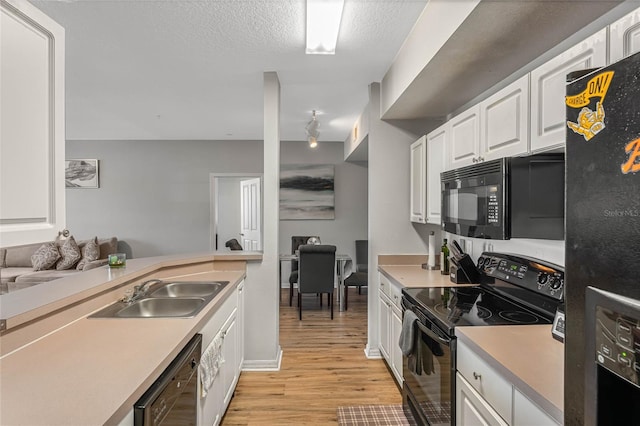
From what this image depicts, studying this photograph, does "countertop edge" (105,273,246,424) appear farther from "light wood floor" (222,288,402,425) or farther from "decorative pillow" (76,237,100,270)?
"decorative pillow" (76,237,100,270)

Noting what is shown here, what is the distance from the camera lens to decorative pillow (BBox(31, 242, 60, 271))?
4832 millimetres

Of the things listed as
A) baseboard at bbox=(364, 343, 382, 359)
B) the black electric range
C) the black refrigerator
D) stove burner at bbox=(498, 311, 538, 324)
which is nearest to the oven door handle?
the black electric range

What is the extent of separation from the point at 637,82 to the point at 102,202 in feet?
23.4

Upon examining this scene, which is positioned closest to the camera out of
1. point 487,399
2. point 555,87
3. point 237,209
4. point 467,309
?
point 487,399

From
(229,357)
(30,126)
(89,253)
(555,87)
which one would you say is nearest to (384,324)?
(229,357)

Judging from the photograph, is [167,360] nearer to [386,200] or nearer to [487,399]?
[487,399]

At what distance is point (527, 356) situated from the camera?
1.21 metres

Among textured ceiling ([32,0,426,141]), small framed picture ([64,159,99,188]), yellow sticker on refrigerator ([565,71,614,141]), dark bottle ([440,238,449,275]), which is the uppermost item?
textured ceiling ([32,0,426,141])

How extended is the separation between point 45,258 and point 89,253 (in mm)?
568

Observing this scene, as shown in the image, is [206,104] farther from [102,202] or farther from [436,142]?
[102,202]

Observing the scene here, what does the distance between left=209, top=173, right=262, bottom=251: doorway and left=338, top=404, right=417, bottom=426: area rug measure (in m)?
3.73

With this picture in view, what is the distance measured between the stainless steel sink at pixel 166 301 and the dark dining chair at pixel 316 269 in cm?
184

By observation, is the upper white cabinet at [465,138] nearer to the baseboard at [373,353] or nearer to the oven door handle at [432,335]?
the oven door handle at [432,335]

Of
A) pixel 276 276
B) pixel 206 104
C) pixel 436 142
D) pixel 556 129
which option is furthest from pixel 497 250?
pixel 206 104
